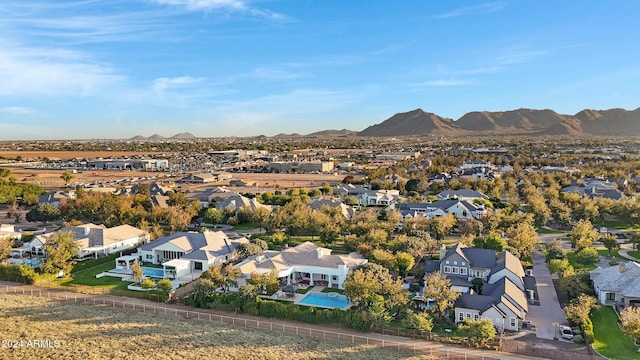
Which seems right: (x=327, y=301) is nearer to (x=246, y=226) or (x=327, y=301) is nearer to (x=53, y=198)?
(x=246, y=226)

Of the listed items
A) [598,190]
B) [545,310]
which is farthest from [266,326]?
[598,190]

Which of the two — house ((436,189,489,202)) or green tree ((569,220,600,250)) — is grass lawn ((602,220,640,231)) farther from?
house ((436,189,489,202))

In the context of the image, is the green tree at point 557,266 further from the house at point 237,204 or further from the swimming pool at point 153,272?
the house at point 237,204

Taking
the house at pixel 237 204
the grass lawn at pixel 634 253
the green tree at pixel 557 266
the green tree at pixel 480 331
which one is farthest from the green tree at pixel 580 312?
the house at pixel 237 204

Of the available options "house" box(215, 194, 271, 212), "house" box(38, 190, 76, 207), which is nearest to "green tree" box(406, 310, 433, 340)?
"house" box(215, 194, 271, 212)

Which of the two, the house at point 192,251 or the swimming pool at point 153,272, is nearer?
the swimming pool at point 153,272
